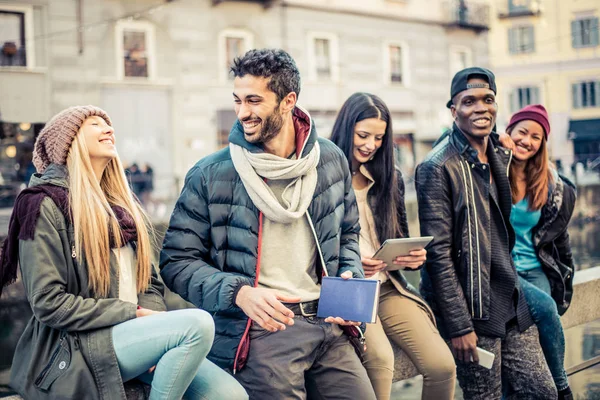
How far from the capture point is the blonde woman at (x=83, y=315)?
224 centimetres

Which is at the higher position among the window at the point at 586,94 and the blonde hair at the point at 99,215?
the window at the point at 586,94

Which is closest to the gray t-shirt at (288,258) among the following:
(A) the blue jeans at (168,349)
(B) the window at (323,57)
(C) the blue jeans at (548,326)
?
(A) the blue jeans at (168,349)

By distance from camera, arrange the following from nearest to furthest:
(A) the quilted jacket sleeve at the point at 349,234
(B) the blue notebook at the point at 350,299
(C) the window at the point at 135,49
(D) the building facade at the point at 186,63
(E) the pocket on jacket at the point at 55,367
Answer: (E) the pocket on jacket at the point at 55,367, (B) the blue notebook at the point at 350,299, (A) the quilted jacket sleeve at the point at 349,234, (D) the building facade at the point at 186,63, (C) the window at the point at 135,49

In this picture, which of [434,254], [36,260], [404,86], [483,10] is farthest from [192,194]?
[483,10]

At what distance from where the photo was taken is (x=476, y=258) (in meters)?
3.32

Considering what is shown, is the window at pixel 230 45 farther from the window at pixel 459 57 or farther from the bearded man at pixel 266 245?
the bearded man at pixel 266 245

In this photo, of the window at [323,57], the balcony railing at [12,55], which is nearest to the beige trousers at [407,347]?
the balcony railing at [12,55]

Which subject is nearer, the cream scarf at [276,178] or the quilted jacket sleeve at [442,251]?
the cream scarf at [276,178]

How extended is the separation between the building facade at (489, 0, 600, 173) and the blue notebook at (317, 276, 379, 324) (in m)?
27.5

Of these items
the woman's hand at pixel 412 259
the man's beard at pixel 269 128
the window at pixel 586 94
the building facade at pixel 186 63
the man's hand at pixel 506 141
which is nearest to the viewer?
the man's beard at pixel 269 128

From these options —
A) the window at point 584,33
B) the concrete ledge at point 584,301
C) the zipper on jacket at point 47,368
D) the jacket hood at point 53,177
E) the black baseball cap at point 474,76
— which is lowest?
the concrete ledge at point 584,301

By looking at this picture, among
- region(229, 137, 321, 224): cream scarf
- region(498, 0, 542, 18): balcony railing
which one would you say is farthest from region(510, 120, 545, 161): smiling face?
region(498, 0, 542, 18): balcony railing

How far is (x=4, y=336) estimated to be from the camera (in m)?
10.3

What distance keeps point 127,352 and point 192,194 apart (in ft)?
2.00
